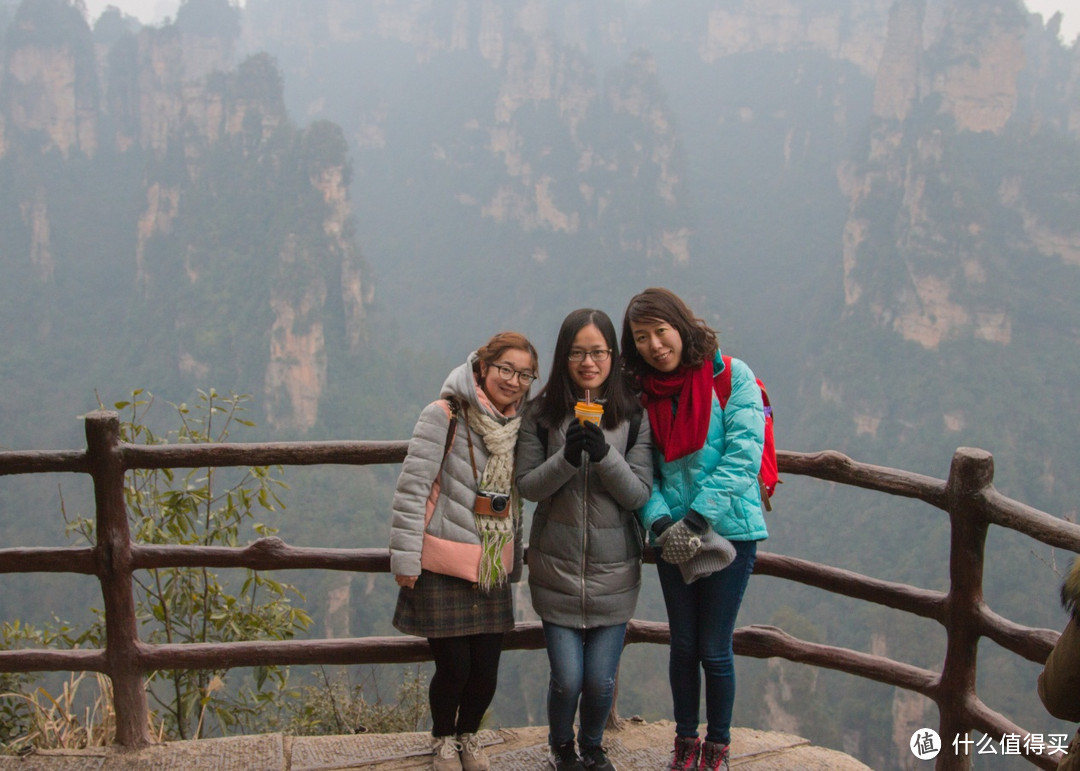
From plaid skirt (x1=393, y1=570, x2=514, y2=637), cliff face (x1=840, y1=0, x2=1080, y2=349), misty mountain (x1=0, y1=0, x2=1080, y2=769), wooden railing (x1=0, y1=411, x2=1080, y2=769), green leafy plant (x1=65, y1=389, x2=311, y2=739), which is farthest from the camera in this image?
cliff face (x1=840, y1=0, x2=1080, y2=349)

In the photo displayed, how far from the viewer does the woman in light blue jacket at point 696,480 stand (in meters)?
1.93

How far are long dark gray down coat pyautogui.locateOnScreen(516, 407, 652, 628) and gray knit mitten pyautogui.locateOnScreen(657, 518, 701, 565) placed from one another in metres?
0.11

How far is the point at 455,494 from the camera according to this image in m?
2.00

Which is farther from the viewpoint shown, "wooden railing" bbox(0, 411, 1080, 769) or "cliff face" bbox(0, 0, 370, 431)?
"cliff face" bbox(0, 0, 370, 431)

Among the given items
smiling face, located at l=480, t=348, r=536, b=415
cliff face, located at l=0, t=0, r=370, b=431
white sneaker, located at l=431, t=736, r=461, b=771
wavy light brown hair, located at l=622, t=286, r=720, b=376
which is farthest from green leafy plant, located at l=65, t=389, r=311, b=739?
cliff face, located at l=0, t=0, r=370, b=431

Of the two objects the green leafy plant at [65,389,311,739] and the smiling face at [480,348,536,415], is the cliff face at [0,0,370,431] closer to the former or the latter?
the green leafy plant at [65,389,311,739]

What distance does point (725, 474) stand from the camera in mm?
1926

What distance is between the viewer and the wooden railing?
224 centimetres

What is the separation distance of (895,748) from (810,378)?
2725 centimetres

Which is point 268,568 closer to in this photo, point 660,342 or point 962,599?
point 660,342

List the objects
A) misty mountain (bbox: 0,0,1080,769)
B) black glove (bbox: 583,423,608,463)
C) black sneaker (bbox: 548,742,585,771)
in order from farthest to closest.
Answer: misty mountain (bbox: 0,0,1080,769) → black sneaker (bbox: 548,742,585,771) → black glove (bbox: 583,423,608,463)

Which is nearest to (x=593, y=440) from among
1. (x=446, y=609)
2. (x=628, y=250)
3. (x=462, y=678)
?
(x=446, y=609)

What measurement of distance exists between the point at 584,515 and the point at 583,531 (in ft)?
0.11

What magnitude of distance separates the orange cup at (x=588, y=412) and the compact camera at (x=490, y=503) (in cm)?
27
